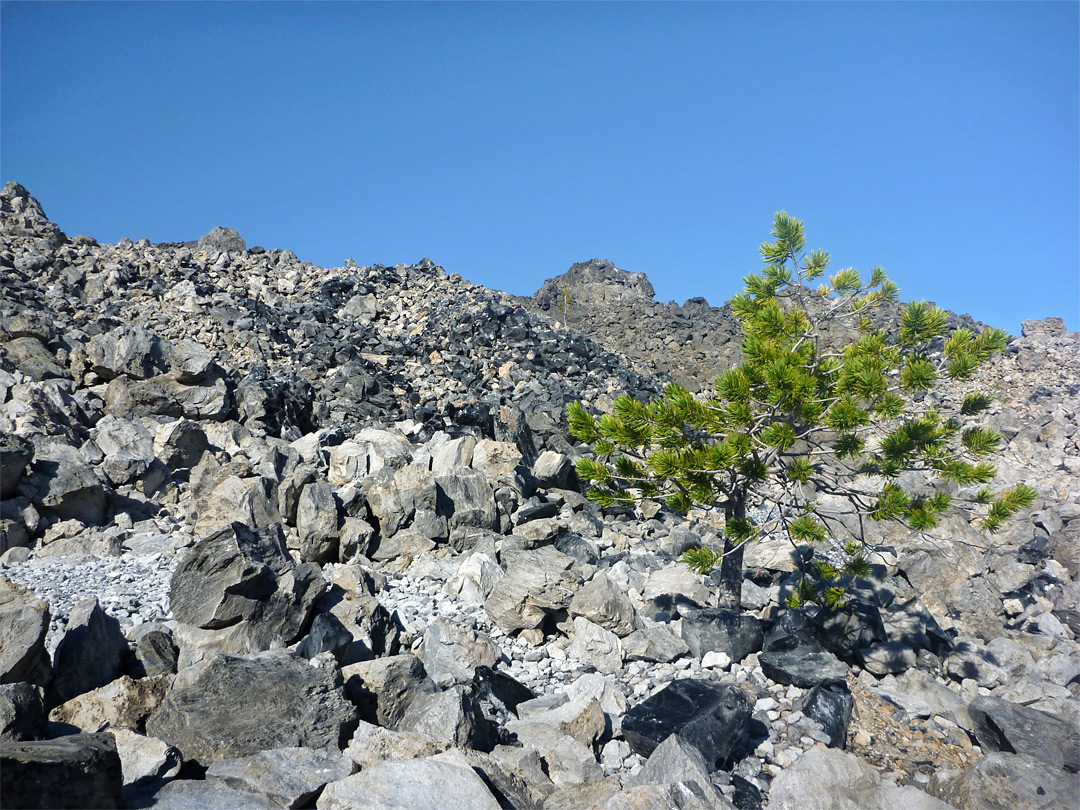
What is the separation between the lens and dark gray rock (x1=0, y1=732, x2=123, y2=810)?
3539mm

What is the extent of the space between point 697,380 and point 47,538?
3303 cm

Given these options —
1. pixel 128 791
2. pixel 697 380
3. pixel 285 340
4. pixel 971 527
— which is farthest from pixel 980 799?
pixel 697 380

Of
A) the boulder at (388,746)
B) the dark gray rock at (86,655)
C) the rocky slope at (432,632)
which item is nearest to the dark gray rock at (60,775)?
the rocky slope at (432,632)

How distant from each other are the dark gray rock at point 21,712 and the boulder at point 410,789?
244 cm

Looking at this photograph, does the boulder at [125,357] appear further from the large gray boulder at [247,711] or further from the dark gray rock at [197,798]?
the dark gray rock at [197,798]

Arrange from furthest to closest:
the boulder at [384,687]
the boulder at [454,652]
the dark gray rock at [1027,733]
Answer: the boulder at [454,652], the boulder at [384,687], the dark gray rock at [1027,733]

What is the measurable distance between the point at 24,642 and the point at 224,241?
120ft

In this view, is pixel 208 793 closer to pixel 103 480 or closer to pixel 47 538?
pixel 47 538

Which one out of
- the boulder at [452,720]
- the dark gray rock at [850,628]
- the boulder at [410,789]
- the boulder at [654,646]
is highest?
the dark gray rock at [850,628]

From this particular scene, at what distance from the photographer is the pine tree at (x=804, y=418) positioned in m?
7.09

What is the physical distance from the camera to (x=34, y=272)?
26.9 meters

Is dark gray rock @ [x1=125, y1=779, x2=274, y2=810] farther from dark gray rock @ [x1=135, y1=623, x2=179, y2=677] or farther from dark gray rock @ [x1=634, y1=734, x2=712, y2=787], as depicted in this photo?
dark gray rock @ [x1=634, y1=734, x2=712, y2=787]

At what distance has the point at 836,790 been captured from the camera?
5105mm

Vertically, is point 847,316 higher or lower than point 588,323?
lower
